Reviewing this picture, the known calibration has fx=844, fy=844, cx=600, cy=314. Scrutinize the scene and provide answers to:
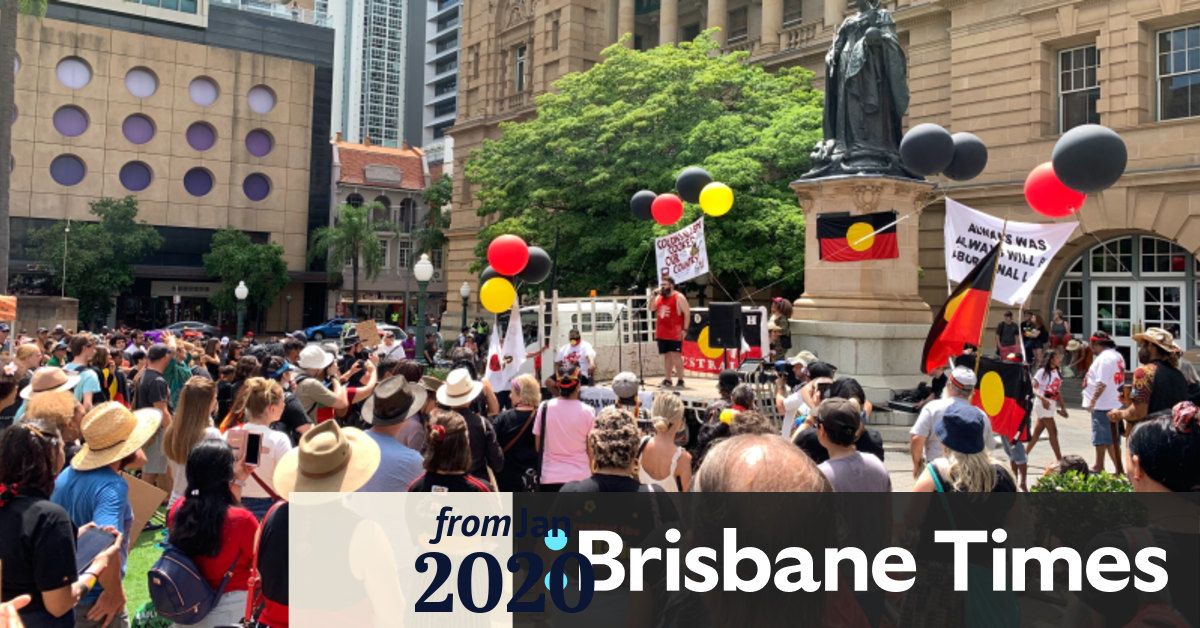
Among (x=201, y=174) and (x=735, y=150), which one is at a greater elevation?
(x=201, y=174)

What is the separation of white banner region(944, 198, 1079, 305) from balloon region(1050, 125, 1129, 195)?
0.45 m

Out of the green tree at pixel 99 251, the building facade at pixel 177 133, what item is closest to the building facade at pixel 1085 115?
the building facade at pixel 177 133

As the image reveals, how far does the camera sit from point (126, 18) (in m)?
51.4

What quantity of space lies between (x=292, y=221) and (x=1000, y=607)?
5718 cm

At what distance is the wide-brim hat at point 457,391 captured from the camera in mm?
6398

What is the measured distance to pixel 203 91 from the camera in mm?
53094

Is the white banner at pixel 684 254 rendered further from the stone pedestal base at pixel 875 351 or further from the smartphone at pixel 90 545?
A: the smartphone at pixel 90 545

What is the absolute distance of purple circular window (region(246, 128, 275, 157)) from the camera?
54500mm

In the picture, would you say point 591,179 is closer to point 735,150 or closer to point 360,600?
point 735,150

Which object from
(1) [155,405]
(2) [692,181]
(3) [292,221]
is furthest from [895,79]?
(3) [292,221]

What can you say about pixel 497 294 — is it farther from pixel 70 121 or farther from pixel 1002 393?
pixel 70 121

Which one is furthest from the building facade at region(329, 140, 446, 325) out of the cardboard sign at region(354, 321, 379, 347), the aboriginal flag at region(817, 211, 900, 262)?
the aboriginal flag at region(817, 211, 900, 262)

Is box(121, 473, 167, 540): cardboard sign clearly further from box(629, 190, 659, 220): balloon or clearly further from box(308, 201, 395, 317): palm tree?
box(308, 201, 395, 317): palm tree

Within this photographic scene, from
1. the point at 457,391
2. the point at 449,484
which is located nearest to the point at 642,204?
the point at 457,391
